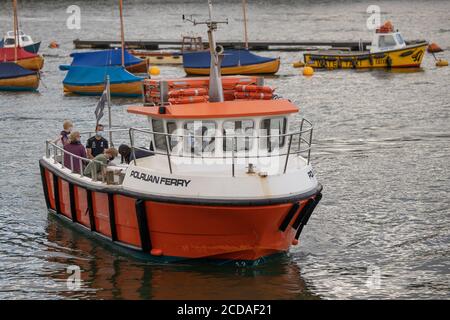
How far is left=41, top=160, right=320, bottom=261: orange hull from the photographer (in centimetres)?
1962

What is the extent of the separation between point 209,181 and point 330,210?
24.4 ft

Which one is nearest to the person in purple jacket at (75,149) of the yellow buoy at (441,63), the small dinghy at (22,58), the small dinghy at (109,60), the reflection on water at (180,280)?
the reflection on water at (180,280)

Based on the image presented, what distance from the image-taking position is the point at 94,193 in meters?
22.3

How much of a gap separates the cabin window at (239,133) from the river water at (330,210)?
2494mm

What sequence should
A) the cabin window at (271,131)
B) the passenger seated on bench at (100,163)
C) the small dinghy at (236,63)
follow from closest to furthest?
the cabin window at (271,131) < the passenger seated on bench at (100,163) < the small dinghy at (236,63)

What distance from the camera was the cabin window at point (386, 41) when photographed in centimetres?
6034

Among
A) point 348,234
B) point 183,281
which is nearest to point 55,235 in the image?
point 183,281

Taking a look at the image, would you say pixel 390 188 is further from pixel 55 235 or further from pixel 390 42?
pixel 390 42

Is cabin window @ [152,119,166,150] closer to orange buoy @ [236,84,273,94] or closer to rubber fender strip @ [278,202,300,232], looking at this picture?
orange buoy @ [236,84,273,94]

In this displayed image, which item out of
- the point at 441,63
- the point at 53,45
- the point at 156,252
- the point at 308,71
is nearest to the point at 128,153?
the point at 156,252

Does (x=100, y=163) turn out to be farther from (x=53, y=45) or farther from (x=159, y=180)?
(x=53, y=45)

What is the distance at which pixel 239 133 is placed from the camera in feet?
68.4

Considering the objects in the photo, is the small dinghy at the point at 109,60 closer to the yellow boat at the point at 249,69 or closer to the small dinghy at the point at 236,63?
the small dinghy at the point at 236,63

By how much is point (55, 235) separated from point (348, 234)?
6984 millimetres
